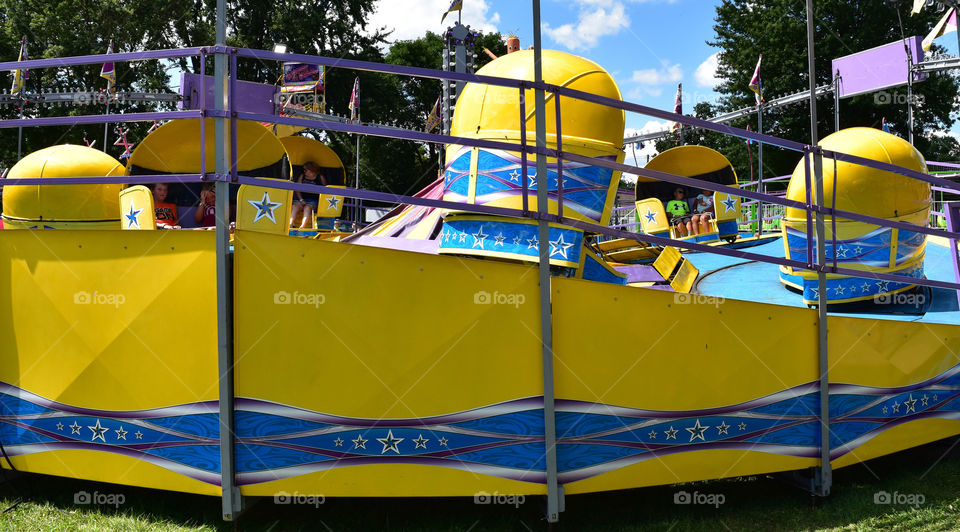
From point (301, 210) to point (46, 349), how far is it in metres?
8.00

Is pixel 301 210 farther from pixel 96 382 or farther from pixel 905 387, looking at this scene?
pixel 905 387

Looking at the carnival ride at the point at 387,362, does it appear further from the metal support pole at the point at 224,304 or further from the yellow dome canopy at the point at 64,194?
the yellow dome canopy at the point at 64,194

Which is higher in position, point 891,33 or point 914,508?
point 891,33

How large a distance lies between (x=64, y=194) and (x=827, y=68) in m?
34.8

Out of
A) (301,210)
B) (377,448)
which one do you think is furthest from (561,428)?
(301,210)

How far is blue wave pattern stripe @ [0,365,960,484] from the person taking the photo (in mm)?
3793

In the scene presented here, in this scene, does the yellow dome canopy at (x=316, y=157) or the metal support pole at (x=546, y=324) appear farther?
the yellow dome canopy at (x=316, y=157)

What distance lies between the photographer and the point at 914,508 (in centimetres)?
437

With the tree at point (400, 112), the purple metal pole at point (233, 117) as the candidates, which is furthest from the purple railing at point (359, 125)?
the tree at point (400, 112)

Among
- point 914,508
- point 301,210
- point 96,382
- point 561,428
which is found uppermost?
point 301,210

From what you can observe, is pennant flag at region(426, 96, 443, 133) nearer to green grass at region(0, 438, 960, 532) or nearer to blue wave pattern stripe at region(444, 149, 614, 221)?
blue wave pattern stripe at region(444, 149, 614, 221)

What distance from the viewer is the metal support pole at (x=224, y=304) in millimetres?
3633

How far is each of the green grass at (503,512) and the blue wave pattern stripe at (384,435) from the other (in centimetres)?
33

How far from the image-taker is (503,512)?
4.20m
